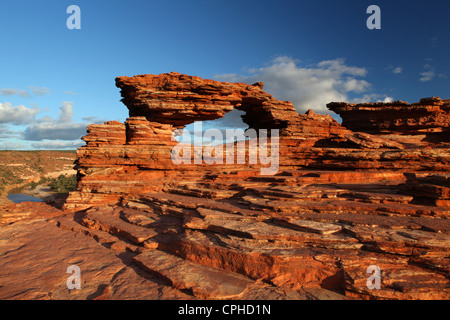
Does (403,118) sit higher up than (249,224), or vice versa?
(403,118)

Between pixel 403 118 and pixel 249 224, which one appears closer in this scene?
pixel 249 224

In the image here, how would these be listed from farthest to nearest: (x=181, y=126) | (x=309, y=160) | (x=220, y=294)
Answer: (x=181, y=126) < (x=309, y=160) < (x=220, y=294)

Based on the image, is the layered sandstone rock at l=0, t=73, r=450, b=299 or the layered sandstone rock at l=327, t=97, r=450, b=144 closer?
the layered sandstone rock at l=0, t=73, r=450, b=299

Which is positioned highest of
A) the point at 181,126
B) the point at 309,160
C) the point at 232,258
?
the point at 181,126

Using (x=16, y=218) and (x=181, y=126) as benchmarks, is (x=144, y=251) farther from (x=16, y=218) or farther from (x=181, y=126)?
(x=181, y=126)

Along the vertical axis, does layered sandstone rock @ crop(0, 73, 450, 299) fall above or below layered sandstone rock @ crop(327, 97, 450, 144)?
below

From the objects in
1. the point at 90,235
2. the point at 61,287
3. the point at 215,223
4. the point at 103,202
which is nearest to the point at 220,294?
the point at 215,223

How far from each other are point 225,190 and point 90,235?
6.29 m

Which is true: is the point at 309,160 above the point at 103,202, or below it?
above

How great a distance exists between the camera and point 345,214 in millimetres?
7922

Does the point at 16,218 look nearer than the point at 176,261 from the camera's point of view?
No

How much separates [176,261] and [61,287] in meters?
3.02

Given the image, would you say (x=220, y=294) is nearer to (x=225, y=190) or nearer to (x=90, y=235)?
(x=225, y=190)

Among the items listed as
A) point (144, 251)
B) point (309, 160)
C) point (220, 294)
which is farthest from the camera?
point (309, 160)
